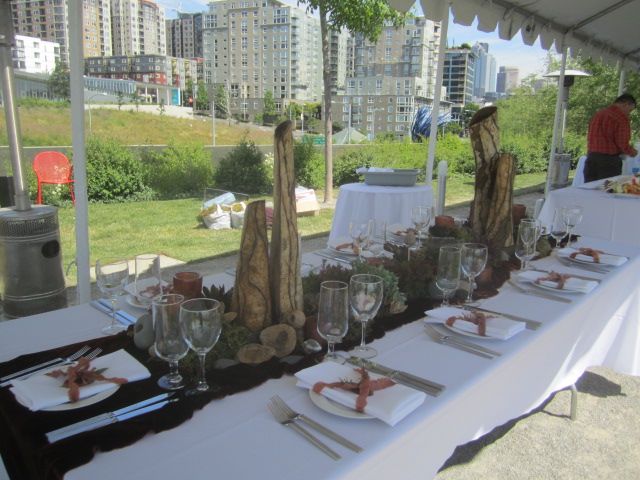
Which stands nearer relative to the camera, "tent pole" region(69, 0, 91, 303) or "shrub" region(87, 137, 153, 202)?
"tent pole" region(69, 0, 91, 303)

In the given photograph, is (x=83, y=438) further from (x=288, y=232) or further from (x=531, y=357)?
(x=531, y=357)

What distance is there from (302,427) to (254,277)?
49 centimetres

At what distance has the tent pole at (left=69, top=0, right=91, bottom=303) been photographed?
8.23 ft

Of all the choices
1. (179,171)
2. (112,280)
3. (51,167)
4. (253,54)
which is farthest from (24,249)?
(253,54)

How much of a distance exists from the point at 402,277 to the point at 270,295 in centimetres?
57

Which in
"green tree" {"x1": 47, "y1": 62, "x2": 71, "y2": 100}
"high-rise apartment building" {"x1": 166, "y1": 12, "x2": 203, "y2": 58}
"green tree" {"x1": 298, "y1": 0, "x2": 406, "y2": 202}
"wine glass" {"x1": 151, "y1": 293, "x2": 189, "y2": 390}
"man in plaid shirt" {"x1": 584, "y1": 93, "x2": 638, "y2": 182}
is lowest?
"wine glass" {"x1": 151, "y1": 293, "x2": 189, "y2": 390}

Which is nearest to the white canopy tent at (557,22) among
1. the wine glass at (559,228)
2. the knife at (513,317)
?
the wine glass at (559,228)

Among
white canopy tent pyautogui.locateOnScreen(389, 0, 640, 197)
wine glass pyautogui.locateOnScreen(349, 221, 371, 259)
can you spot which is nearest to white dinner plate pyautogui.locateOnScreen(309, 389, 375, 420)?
wine glass pyautogui.locateOnScreen(349, 221, 371, 259)

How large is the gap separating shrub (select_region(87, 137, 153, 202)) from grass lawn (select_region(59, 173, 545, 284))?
0.48 m

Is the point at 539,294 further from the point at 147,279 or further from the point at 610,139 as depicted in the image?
the point at 610,139

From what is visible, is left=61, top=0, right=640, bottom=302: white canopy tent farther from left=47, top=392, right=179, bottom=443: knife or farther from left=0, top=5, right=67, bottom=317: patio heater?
left=47, top=392, right=179, bottom=443: knife

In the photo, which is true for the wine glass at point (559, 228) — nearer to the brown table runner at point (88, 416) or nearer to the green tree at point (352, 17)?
the brown table runner at point (88, 416)

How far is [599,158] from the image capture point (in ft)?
19.9

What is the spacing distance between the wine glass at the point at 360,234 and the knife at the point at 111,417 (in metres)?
1.21
